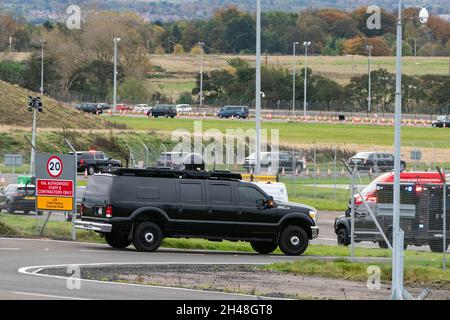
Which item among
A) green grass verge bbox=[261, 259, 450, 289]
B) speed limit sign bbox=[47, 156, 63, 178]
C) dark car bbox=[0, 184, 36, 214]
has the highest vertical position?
speed limit sign bbox=[47, 156, 63, 178]

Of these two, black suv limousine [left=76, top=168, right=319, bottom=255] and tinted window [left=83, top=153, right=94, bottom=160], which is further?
tinted window [left=83, top=153, right=94, bottom=160]

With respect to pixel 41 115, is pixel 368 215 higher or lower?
lower

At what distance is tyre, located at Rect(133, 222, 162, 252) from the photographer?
2880 centimetres

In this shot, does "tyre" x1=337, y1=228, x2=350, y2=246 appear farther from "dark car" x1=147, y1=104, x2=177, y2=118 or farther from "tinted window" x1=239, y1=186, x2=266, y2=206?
"dark car" x1=147, y1=104, x2=177, y2=118

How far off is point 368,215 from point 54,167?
815 centimetres

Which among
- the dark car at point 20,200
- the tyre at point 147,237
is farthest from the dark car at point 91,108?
the tyre at point 147,237

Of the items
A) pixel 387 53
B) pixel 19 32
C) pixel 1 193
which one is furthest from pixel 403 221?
pixel 387 53

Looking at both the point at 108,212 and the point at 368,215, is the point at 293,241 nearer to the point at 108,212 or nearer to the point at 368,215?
the point at 368,215

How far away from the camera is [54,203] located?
31656 mm

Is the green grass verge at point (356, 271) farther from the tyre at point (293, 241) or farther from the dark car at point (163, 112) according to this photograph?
the dark car at point (163, 112)

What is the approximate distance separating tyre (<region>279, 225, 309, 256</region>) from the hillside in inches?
2116

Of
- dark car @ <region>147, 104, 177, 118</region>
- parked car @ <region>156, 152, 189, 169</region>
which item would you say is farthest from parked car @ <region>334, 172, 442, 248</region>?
dark car @ <region>147, 104, 177, 118</region>

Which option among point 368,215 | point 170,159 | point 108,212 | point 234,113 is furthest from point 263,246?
point 234,113

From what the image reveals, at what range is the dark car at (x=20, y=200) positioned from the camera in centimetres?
4184
